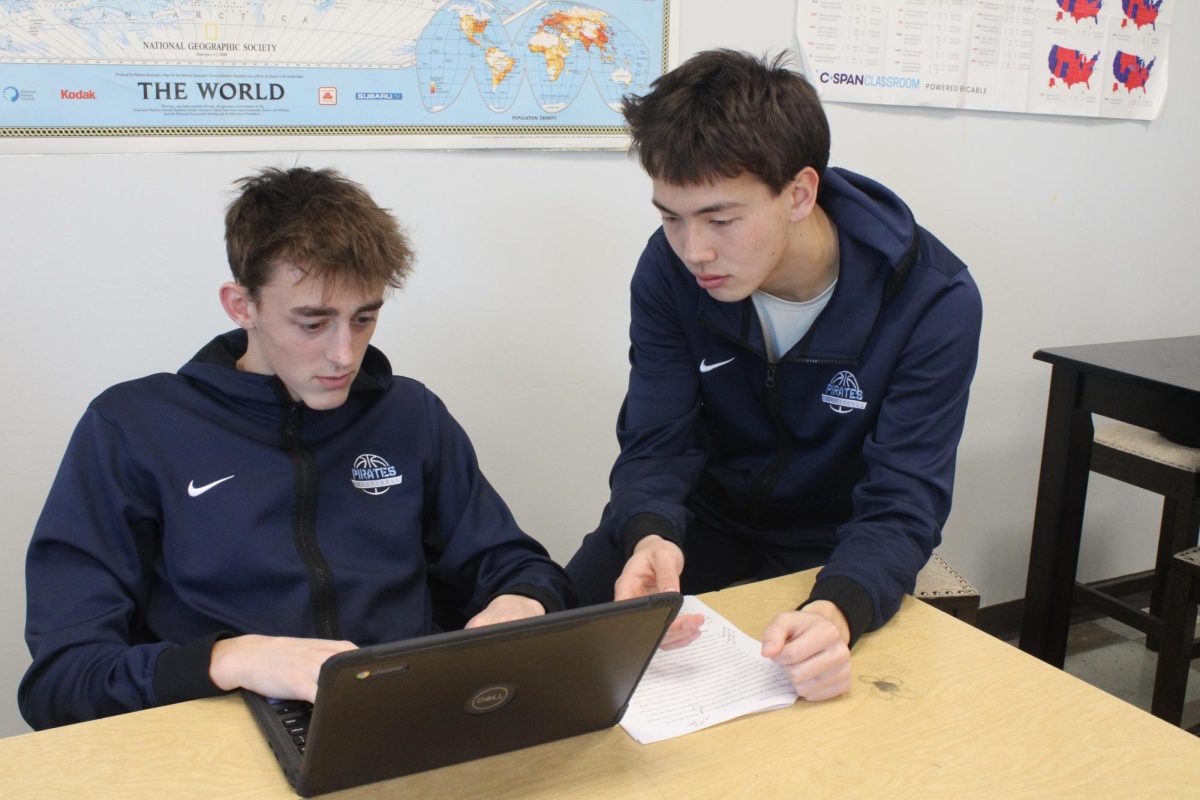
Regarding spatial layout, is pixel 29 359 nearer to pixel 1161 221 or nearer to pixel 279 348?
pixel 279 348

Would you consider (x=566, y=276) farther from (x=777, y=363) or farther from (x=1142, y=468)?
(x=1142, y=468)

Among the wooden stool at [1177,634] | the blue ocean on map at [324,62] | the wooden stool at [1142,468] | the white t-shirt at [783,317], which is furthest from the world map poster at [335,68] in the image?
the wooden stool at [1177,634]

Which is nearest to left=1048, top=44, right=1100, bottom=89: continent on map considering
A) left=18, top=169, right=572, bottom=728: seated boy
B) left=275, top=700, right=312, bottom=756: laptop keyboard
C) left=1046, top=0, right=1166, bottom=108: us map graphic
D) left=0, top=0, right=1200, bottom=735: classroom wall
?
left=1046, top=0, right=1166, bottom=108: us map graphic

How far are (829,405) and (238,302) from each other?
0.84m

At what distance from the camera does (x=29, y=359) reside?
5.49 feet

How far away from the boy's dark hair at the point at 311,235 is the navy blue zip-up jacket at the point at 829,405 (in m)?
0.49

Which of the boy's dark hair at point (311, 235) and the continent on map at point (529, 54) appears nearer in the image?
the boy's dark hair at point (311, 235)

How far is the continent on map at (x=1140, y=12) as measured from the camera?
105 inches

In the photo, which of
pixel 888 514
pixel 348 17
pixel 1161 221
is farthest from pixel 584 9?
pixel 1161 221

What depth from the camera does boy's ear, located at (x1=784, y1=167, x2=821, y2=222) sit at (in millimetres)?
1460

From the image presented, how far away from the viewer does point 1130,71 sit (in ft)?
8.98

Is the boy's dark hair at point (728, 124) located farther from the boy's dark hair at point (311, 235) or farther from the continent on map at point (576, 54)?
the continent on map at point (576, 54)

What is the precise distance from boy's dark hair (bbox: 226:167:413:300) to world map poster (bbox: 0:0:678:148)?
1.42ft

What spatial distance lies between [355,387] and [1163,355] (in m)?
1.80
